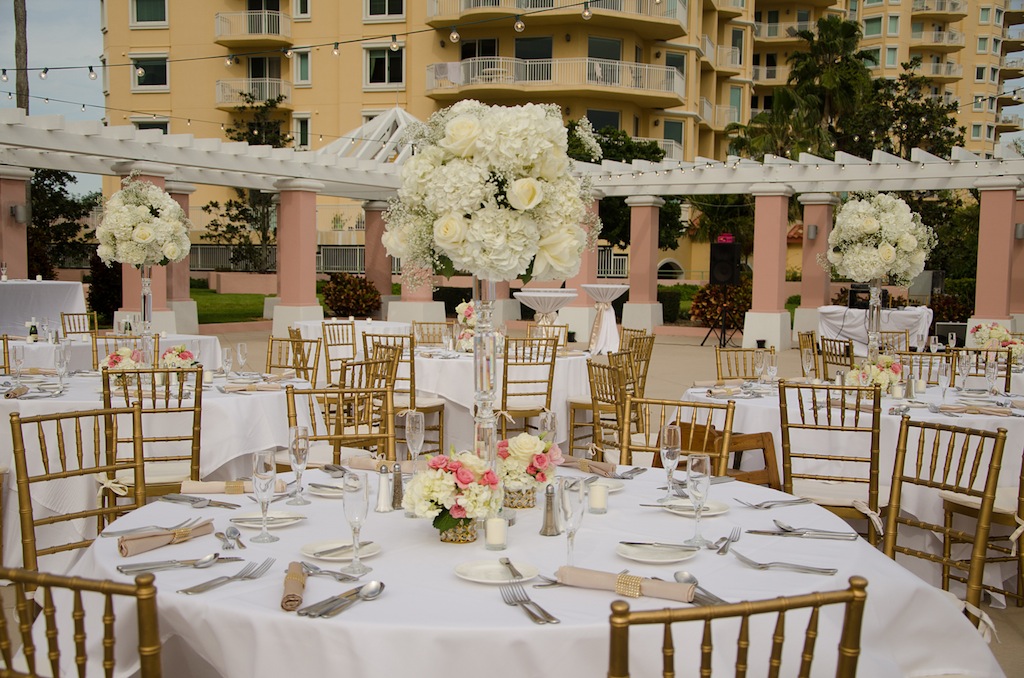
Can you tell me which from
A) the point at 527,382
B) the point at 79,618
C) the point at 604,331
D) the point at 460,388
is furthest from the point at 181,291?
the point at 79,618

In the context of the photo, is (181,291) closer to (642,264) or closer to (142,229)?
(642,264)

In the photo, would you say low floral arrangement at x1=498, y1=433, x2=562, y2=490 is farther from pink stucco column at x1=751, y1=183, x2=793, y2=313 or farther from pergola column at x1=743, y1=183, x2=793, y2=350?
pink stucco column at x1=751, y1=183, x2=793, y2=313

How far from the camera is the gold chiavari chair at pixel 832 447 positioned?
15.2 ft

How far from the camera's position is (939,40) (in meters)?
Result: 49.7

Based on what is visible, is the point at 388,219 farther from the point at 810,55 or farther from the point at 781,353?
the point at 810,55

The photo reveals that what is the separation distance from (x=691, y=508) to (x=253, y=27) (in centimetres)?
3145

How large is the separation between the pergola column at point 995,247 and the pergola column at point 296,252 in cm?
1200

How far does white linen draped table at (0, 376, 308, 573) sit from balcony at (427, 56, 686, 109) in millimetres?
23836

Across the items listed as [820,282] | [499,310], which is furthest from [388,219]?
[499,310]

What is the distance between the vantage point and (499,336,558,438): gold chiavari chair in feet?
25.2

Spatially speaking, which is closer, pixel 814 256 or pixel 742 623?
pixel 742 623

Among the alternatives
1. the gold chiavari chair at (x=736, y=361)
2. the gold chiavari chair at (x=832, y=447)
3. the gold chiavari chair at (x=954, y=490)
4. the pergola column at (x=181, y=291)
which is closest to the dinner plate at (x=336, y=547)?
the gold chiavari chair at (x=954, y=490)

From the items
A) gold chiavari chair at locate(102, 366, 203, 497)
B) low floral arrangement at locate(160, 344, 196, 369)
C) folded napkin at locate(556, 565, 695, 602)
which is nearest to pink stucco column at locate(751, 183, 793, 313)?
gold chiavari chair at locate(102, 366, 203, 497)

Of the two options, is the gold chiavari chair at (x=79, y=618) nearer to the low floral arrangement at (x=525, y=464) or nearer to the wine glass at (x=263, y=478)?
the wine glass at (x=263, y=478)
